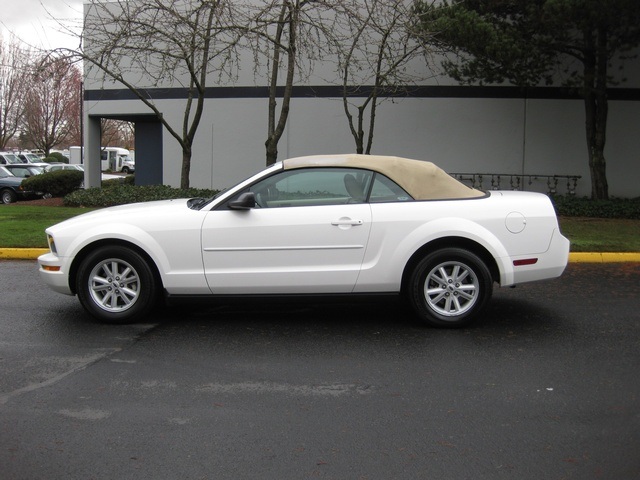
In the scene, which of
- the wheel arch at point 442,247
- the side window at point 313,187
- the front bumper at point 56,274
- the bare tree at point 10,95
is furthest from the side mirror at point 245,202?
the bare tree at point 10,95

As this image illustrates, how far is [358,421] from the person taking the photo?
4418 mm

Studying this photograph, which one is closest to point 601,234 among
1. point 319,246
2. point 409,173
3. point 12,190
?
point 409,173

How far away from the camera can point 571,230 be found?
13.1 metres

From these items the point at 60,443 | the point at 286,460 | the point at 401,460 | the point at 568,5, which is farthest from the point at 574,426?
the point at 568,5

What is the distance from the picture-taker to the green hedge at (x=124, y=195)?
17281mm

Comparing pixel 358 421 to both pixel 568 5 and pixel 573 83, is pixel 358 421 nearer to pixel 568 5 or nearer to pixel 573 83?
pixel 568 5

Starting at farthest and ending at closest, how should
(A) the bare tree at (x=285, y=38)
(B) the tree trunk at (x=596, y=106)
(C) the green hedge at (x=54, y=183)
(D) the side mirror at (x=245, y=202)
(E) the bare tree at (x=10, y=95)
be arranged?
(E) the bare tree at (x=10, y=95)
(C) the green hedge at (x=54, y=183)
(B) the tree trunk at (x=596, y=106)
(A) the bare tree at (x=285, y=38)
(D) the side mirror at (x=245, y=202)

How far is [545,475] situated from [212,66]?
16919mm

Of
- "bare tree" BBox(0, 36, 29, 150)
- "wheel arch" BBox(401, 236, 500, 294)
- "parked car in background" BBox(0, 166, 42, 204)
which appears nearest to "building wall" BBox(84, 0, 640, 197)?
"parked car in background" BBox(0, 166, 42, 204)

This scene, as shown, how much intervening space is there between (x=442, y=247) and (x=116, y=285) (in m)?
3.04

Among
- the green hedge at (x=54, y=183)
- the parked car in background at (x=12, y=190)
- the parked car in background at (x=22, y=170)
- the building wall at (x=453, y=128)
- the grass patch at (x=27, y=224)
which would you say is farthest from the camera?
the parked car in background at (x=22, y=170)

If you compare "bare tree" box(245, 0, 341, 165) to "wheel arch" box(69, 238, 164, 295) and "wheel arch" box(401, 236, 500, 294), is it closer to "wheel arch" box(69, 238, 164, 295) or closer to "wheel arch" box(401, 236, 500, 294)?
"wheel arch" box(69, 238, 164, 295)

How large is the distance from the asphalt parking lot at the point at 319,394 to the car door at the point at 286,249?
1.50 ft

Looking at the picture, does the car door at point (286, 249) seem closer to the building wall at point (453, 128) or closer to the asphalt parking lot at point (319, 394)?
the asphalt parking lot at point (319, 394)
